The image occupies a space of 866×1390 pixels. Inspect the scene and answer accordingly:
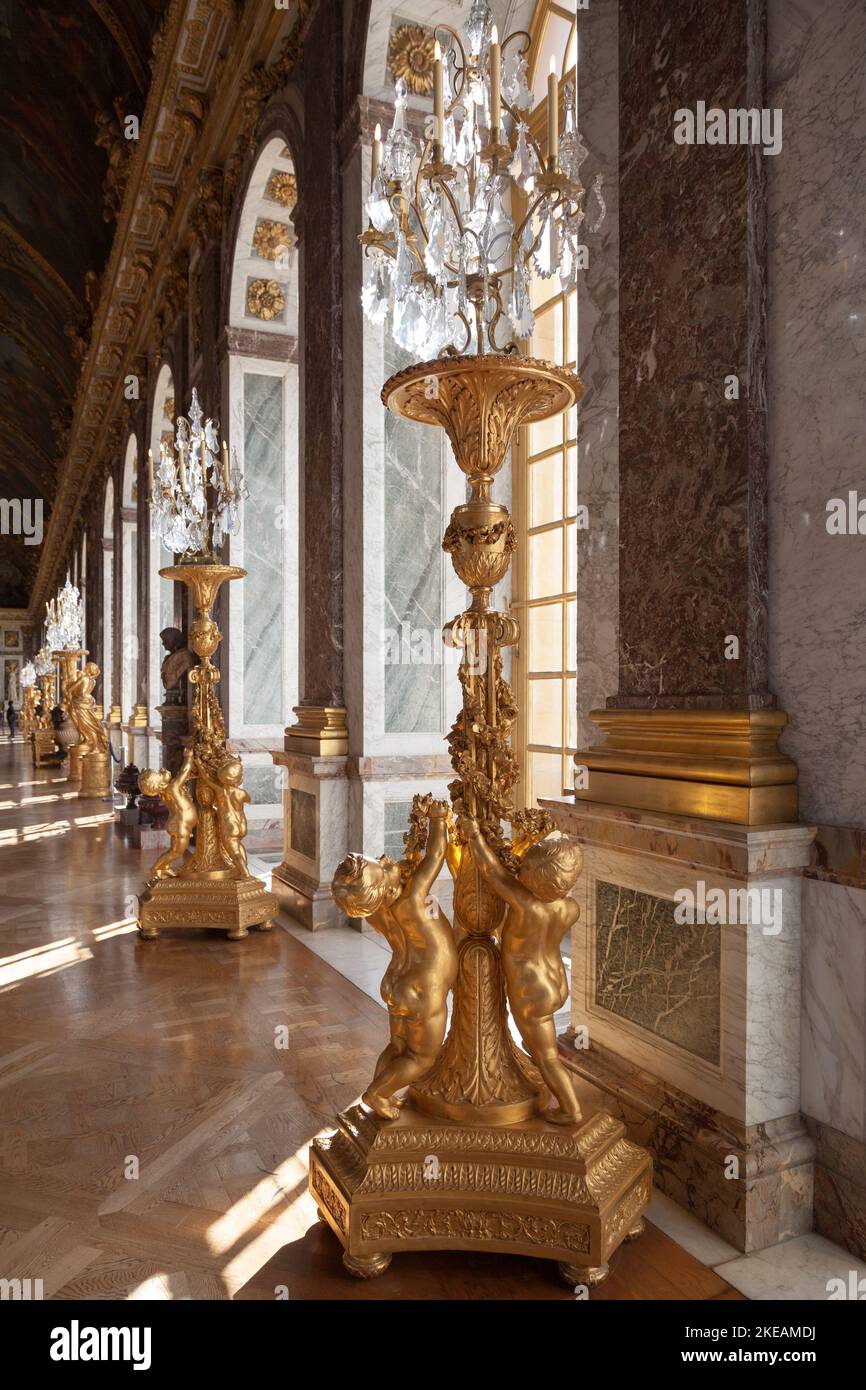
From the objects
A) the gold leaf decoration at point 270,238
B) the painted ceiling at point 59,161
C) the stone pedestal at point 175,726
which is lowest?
the stone pedestal at point 175,726

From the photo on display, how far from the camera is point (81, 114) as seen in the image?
1231 cm

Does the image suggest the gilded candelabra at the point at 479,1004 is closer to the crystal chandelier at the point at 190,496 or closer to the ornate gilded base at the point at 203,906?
the ornate gilded base at the point at 203,906

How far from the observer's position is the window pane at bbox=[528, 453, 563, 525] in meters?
A: 5.61

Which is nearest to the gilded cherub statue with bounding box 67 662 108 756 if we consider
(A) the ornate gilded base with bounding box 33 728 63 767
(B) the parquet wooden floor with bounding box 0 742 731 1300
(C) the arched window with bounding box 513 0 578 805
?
(A) the ornate gilded base with bounding box 33 728 63 767

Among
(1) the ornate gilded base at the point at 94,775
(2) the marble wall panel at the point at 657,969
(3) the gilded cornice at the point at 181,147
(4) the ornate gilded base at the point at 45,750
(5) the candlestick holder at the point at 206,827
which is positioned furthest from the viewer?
(4) the ornate gilded base at the point at 45,750

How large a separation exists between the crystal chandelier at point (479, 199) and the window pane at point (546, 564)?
336cm

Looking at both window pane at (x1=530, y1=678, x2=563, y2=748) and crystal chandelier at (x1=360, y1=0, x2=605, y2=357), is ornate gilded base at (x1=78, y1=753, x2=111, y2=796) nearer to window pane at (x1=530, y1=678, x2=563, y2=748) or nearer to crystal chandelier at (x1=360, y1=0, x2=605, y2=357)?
window pane at (x1=530, y1=678, x2=563, y2=748)

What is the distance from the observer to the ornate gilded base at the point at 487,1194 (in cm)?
212

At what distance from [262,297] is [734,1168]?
28.0ft

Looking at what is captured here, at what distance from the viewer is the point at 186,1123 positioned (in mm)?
3006

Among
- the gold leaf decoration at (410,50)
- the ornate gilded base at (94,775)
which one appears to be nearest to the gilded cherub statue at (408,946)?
the gold leaf decoration at (410,50)

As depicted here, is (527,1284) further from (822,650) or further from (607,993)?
(822,650)

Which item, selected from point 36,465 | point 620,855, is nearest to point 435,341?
point 620,855

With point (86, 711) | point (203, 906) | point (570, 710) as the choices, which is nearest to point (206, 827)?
point (203, 906)
